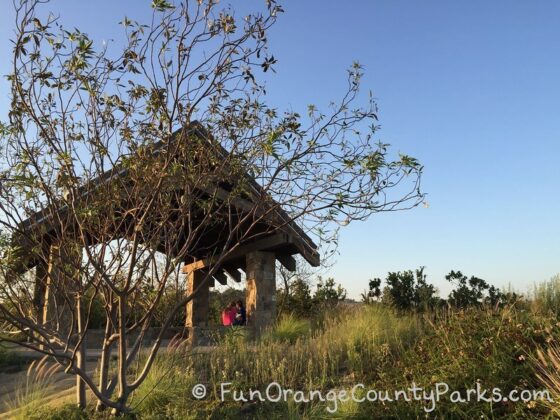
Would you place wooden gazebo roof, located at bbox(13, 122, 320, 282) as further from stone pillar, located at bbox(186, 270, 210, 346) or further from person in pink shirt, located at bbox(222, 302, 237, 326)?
person in pink shirt, located at bbox(222, 302, 237, 326)

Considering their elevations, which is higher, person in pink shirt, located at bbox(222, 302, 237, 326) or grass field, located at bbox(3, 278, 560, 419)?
person in pink shirt, located at bbox(222, 302, 237, 326)

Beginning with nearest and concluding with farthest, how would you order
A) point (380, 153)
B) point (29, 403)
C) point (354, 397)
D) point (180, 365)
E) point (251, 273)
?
point (380, 153)
point (354, 397)
point (29, 403)
point (180, 365)
point (251, 273)

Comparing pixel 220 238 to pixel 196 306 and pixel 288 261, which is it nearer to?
pixel 288 261

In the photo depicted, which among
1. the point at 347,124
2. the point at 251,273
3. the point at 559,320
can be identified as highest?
the point at 347,124

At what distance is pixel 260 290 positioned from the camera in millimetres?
11258

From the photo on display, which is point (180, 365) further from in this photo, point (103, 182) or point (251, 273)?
point (251, 273)

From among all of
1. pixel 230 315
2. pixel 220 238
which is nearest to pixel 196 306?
pixel 230 315

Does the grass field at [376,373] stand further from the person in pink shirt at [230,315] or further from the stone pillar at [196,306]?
the stone pillar at [196,306]

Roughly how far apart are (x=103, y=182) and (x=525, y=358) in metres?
4.69

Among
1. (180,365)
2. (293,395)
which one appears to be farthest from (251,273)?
(293,395)

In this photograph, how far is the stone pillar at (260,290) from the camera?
11117 mm

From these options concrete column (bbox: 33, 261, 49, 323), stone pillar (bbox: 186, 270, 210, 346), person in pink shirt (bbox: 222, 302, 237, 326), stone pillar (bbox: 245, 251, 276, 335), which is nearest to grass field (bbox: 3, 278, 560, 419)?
concrete column (bbox: 33, 261, 49, 323)

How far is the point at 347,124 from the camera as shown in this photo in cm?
577

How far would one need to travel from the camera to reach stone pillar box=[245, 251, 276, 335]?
1112 cm
